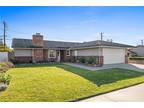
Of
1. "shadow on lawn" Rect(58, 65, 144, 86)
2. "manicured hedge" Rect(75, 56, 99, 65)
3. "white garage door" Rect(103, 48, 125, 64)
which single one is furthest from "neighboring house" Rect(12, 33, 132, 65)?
"shadow on lawn" Rect(58, 65, 144, 86)

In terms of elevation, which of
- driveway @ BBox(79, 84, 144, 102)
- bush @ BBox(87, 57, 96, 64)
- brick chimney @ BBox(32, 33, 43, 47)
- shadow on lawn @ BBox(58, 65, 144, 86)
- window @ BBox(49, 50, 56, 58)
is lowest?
driveway @ BBox(79, 84, 144, 102)

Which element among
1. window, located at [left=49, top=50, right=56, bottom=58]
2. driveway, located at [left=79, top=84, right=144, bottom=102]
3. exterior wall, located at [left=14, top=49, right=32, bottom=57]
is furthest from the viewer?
window, located at [left=49, top=50, right=56, bottom=58]

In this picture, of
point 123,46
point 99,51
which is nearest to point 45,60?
point 99,51

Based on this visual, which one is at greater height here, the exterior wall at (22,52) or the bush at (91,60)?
the exterior wall at (22,52)

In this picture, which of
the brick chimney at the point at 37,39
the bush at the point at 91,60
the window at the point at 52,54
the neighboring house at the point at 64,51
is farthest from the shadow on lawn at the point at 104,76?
the brick chimney at the point at 37,39

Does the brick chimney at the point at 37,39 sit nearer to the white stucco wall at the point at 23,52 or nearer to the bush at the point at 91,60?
the white stucco wall at the point at 23,52

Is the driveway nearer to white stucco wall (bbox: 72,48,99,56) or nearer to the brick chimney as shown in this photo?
white stucco wall (bbox: 72,48,99,56)

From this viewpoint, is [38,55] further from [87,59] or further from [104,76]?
[104,76]

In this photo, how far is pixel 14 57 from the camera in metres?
22.7

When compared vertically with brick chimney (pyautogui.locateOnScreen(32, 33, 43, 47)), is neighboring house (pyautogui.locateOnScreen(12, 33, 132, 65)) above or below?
below

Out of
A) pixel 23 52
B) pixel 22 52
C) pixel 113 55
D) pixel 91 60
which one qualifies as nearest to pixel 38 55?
pixel 23 52

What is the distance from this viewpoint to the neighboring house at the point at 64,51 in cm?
1941

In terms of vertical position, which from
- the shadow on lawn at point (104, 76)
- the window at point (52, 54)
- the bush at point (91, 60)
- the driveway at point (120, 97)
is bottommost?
the driveway at point (120, 97)

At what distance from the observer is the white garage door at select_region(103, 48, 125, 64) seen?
63.8ft
